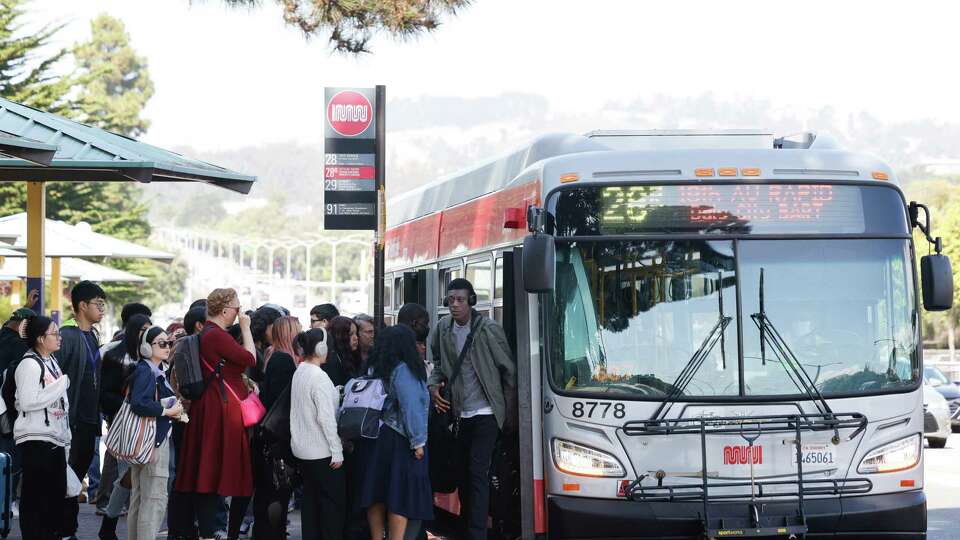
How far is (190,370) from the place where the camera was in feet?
30.5

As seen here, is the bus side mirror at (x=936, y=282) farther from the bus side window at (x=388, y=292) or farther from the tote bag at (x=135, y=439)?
the bus side window at (x=388, y=292)

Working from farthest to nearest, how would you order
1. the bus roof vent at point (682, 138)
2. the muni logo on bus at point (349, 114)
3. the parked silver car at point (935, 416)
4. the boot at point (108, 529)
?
the parked silver car at point (935, 416) → the muni logo on bus at point (349, 114) → the boot at point (108, 529) → the bus roof vent at point (682, 138)

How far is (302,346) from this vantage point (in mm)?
9266

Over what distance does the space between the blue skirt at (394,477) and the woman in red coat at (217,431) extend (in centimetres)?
80

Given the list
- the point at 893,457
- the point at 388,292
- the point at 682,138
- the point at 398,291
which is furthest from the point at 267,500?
the point at 388,292

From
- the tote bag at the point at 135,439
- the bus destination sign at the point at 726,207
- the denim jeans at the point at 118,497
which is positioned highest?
the bus destination sign at the point at 726,207

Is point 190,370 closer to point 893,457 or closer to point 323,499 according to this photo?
point 323,499

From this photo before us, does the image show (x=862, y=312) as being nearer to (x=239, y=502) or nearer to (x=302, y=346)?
(x=302, y=346)

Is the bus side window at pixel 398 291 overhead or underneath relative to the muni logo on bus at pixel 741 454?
overhead

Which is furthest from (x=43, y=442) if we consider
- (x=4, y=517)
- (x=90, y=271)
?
(x=90, y=271)

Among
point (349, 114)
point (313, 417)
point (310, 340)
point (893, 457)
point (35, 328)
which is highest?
point (349, 114)

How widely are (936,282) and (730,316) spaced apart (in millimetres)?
1323

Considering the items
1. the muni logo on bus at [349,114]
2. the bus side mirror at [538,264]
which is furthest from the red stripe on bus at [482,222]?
the muni logo on bus at [349,114]

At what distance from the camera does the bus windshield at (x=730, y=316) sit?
29.0ft
